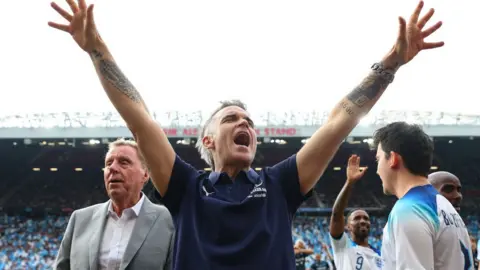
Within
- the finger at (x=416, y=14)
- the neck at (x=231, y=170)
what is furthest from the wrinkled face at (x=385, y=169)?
the neck at (x=231, y=170)

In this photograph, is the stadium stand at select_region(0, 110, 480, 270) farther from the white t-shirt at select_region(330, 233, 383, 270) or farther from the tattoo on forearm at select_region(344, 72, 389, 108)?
the tattoo on forearm at select_region(344, 72, 389, 108)

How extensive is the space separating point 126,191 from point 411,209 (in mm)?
1709

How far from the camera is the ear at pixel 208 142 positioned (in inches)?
91.5

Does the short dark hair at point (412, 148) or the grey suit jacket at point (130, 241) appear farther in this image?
the grey suit jacket at point (130, 241)

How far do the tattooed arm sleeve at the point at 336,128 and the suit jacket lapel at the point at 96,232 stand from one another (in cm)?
133

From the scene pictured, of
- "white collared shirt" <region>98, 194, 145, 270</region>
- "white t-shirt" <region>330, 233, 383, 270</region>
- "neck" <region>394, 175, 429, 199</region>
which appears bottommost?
"white t-shirt" <region>330, 233, 383, 270</region>

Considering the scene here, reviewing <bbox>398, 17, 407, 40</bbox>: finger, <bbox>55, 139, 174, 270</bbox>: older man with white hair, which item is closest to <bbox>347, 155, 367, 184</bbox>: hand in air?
<bbox>55, 139, 174, 270</bbox>: older man with white hair

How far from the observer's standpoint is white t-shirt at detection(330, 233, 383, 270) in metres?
4.54

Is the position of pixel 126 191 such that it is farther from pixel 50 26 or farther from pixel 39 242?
pixel 39 242

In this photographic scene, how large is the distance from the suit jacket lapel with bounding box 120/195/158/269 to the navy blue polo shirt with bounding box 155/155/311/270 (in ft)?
2.52

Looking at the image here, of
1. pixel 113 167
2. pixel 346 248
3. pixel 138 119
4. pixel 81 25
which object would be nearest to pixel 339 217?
pixel 346 248

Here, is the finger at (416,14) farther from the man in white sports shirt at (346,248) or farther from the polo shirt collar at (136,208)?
the man in white sports shirt at (346,248)

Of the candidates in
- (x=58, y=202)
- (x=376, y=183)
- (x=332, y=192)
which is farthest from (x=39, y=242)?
(x=376, y=183)

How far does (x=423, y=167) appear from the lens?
2.55 m
